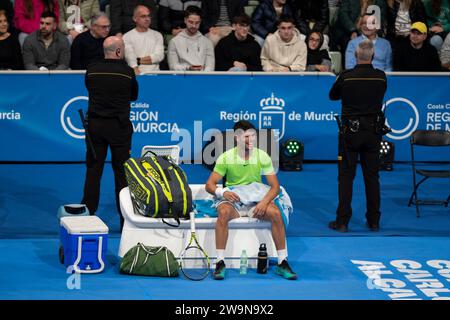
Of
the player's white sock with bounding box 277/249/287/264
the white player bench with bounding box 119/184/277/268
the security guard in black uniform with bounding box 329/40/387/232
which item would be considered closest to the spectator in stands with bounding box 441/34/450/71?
the security guard in black uniform with bounding box 329/40/387/232

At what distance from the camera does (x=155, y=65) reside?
1592cm

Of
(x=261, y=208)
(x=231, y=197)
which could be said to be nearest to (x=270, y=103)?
(x=231, y=197)

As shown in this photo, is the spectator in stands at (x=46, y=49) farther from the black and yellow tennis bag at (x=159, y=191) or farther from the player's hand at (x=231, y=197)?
the player's hand at (x=231, y=197)

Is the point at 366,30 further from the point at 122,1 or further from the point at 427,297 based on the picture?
the point at 427,297

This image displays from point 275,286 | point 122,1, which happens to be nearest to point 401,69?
point 122,1

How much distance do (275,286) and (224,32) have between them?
7587 millimetres

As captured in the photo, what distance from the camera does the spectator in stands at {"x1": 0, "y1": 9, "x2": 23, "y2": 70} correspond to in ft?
51.3

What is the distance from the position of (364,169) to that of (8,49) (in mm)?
6318

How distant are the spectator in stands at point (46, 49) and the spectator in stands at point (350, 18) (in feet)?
15.1

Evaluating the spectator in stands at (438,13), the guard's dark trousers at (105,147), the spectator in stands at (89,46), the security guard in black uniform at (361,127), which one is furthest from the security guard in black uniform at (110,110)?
the spectator in stands at (438,13)

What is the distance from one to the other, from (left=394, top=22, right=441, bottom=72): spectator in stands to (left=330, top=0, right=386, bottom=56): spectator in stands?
31.3 inches

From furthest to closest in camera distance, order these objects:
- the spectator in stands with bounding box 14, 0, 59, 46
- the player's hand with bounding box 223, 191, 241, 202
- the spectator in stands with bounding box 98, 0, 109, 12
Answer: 1. the spectator in stands with bounding box 98, 0, 109, 12
2. the spectator in stands with bounding box 14, 0, 59, 46
3. the player's hand with bounding box 223, 191, 241, 202

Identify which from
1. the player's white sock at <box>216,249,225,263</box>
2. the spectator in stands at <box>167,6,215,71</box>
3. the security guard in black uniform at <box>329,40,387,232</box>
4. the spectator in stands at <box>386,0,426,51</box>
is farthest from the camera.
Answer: the spectator in stands at <box>386,0,426,51</box>

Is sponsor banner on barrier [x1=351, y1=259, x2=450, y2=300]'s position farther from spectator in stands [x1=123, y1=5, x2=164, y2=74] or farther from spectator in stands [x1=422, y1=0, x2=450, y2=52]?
spectator in stands [x1=422, y1=0, x2=450, y2=52]
